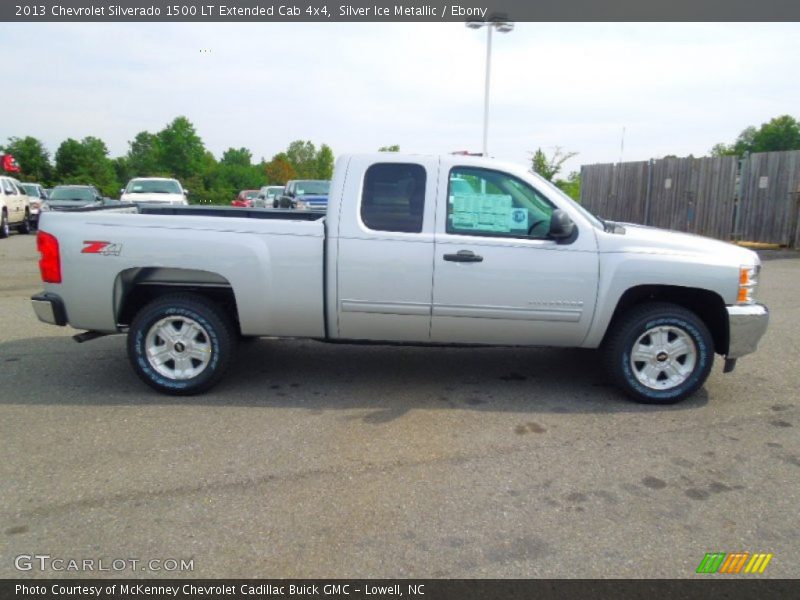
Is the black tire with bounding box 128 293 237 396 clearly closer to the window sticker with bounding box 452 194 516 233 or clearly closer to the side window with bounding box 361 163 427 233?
the side window with bounding box 361 163 427 233

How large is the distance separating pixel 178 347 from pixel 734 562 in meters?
3.96

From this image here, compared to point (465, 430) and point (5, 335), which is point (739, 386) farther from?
point (5, 335)

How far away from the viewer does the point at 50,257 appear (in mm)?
4680

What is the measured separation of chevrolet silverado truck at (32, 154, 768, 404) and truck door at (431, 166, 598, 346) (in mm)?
11

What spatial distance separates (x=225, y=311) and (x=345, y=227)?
4.06 ft

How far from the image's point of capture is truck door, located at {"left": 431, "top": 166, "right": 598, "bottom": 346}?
466 cm

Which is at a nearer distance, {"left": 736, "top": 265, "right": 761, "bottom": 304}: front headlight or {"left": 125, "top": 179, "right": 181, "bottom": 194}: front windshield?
{"left": 736, "top": 265, "right": 761, "bottom": 304}: front headlight

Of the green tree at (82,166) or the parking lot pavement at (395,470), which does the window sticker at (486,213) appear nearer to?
the parking lot pavement at (395,470)

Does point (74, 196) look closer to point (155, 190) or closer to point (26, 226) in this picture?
point (26, 226)

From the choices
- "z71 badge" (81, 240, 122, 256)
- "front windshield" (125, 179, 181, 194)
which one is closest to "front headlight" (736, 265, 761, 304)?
"z71 badge" (81, 240, 122, 256)

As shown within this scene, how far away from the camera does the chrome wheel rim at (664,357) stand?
15.8ft

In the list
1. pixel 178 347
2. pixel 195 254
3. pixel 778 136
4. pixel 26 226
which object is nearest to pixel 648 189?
pixel 195 254

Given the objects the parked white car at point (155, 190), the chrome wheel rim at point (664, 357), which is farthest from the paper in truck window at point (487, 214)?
the parked white car at point (155, 190)
